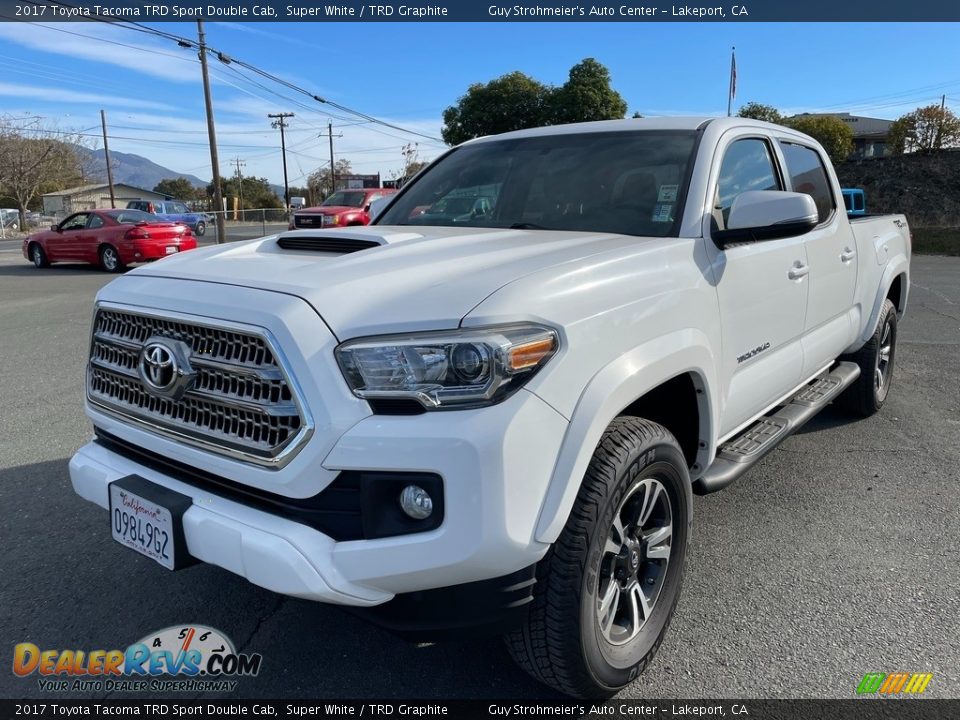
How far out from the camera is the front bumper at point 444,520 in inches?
69.4

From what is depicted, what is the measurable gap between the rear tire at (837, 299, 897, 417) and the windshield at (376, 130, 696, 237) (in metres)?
2.65

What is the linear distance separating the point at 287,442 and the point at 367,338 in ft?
1.14

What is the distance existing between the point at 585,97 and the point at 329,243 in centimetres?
3417

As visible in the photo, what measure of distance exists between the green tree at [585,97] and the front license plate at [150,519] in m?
33.8

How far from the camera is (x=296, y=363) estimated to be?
1.87 meters

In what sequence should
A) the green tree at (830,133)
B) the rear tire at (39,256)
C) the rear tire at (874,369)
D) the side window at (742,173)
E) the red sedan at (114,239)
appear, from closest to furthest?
the side window at (742,173), the rear tire at (874,369), the red sedan at (114,239), the rear tire at (39,256), the green tree at (830,133)

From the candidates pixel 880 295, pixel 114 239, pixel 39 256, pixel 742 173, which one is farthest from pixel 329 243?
pixel 39 256

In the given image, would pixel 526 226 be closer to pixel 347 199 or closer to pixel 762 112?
pixel 347 199

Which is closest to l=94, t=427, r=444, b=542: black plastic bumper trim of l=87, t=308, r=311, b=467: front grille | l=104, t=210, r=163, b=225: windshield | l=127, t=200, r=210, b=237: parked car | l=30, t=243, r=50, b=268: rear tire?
l=87, t=308, r=311, b=467: front grille

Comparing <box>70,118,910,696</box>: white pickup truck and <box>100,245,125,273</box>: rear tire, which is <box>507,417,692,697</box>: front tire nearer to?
<box>70,118,910,696</box>: white pickup truck

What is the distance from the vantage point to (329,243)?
8.96ft

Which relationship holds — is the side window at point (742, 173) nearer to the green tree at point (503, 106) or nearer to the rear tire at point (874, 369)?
the rear tire at point (874, 369)

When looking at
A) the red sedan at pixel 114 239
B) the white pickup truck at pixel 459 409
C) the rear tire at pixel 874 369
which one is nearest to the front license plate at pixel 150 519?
the white pickup truck at pixel 459 409

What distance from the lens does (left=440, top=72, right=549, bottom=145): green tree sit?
116 ft
